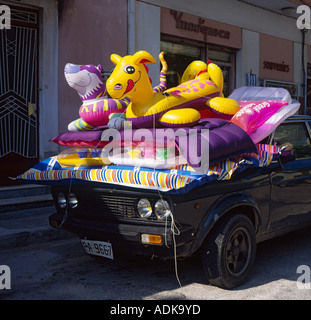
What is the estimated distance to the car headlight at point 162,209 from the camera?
369cm

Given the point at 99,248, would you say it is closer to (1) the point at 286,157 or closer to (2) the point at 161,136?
(2) the point at 161,136

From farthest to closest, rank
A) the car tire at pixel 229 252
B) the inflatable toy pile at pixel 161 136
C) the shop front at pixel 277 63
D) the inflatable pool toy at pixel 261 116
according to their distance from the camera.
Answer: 1. the shop front at pixel 277 63
2. the inflatable pool toy at pixel 261 116
3. the car tire at pixel 229 252
4. the inflatable toy pile at pixel 161 136

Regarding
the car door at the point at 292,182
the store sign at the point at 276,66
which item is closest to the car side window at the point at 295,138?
the car door at the point at 292,182

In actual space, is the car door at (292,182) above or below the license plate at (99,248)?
above

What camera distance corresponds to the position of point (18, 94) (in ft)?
26.0

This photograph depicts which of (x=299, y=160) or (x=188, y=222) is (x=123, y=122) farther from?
(x=299, y=160)

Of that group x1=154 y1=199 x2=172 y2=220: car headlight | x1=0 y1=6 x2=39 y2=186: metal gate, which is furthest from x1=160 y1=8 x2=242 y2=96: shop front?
x1=154 y1=199 x2=172 y2=220: car headlight

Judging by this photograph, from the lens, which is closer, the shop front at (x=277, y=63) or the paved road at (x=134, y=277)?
the paved road at (x=134, y=277)

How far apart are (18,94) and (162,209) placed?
5080 mm

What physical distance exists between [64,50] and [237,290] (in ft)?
19.5

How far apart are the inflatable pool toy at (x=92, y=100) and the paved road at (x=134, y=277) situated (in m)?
1.49

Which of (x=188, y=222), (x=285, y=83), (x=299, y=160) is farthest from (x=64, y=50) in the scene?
(x=285, y=83)

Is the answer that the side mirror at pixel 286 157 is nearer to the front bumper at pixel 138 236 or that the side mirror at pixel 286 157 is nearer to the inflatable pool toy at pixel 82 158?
the front bumper at pixel 138 236

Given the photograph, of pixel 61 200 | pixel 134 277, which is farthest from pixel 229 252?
pixel 61 200
